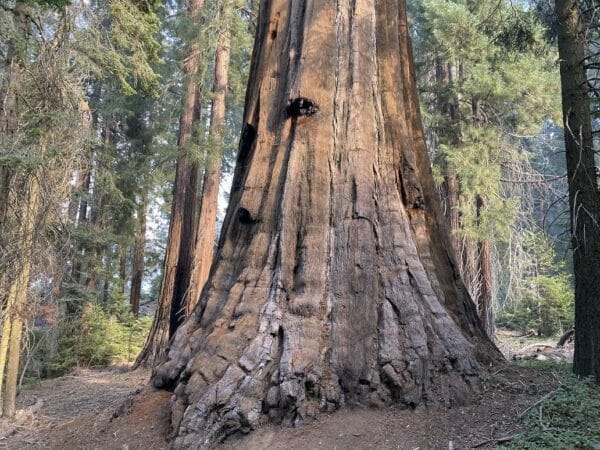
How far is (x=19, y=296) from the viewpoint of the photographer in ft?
21.9

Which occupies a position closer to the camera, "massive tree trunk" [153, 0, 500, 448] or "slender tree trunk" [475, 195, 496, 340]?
"massive tree trunk" [153, 0, 500, 448]

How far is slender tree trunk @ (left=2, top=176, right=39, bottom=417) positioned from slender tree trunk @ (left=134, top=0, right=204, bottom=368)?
478 centimetres

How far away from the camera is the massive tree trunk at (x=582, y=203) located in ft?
16.4

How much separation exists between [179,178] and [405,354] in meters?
9.38

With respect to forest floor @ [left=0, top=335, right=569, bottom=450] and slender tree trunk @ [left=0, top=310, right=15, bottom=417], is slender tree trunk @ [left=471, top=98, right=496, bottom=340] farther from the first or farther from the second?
slender tree trunk @ [left=0, top=310, right=15, bottom=417]

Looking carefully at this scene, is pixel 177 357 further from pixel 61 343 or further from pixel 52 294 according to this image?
pixel 61 343

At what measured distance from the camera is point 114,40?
8594mm

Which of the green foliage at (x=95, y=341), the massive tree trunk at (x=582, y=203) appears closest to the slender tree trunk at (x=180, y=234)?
the green foliage at (x=95, y=341)

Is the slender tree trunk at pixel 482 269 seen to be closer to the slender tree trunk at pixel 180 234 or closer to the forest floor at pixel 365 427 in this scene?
the slender tree trunk at pixel 180 234

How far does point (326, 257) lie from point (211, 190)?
798 centimetres

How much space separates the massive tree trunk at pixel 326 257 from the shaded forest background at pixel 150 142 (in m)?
2.60

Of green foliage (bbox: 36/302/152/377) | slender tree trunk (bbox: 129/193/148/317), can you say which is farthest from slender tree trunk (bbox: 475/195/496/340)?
slender tree trunk (bbox: 129/193/148/317)

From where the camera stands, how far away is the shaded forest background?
6.66 m

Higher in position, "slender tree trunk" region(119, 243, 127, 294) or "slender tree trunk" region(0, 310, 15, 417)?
"slender tree trunk" region(119, 243, 127, 294)
